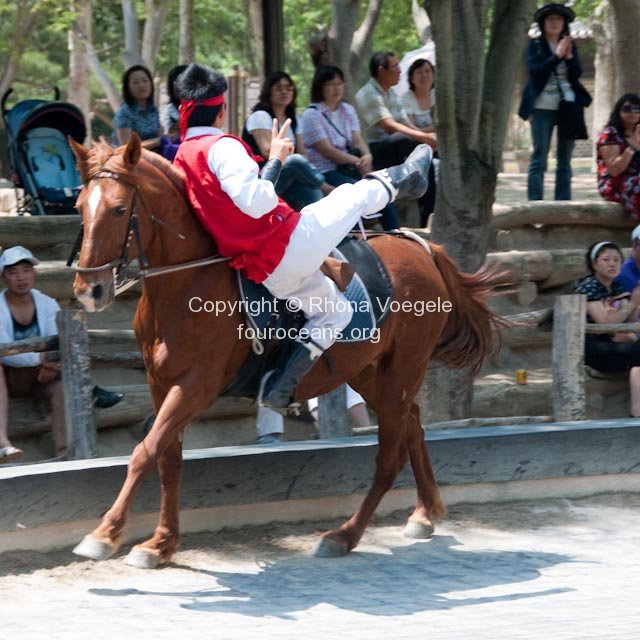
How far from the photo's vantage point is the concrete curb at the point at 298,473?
20.4 feet

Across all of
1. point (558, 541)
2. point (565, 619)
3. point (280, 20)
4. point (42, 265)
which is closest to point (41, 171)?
point (42, 265)

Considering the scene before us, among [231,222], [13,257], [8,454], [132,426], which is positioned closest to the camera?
[231,222]

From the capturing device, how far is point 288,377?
6262 mm

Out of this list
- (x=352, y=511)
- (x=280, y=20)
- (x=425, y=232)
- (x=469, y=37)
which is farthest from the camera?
(x=280, y=20)

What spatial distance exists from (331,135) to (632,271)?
271 centimetres

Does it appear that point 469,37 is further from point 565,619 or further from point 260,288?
point 565,619

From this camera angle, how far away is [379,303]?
671cm

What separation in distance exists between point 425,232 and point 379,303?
14.5 feet

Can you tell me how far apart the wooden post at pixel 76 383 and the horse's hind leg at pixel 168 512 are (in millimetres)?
874

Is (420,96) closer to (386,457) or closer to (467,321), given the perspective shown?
(467,321)

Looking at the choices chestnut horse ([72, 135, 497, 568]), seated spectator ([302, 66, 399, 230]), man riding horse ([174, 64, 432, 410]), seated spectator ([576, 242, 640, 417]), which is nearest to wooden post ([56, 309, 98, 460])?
chestnut horse ([72, 135, 497, 568])

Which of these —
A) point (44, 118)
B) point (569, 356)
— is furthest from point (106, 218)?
point (44, 118)

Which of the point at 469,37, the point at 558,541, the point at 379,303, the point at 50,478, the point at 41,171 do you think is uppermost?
the point at 469,37

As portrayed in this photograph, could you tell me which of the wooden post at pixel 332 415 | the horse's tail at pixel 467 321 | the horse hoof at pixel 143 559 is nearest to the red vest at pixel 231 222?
the horse hoof at pixel 143 559
